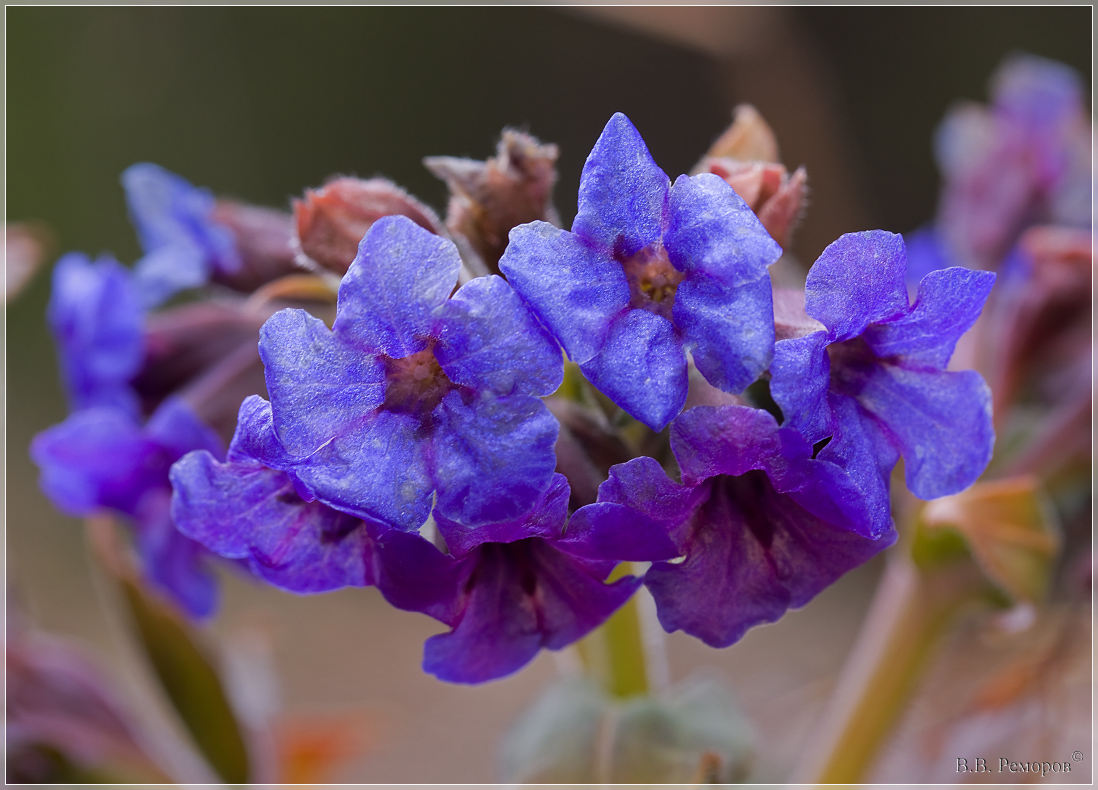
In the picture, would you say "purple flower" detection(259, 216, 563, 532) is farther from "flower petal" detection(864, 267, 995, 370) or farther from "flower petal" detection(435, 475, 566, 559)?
Result: "flower petal" detection(864, 267, 995, 370)

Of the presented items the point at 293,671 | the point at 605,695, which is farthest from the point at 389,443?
the point at 293,671

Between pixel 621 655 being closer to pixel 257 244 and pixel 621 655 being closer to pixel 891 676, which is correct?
pixel 891 676

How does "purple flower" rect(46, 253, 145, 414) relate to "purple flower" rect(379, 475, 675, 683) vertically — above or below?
above

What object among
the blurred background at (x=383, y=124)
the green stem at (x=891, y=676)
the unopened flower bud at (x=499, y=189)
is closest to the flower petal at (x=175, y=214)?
the unopened flower bud at (x=499, y=189)

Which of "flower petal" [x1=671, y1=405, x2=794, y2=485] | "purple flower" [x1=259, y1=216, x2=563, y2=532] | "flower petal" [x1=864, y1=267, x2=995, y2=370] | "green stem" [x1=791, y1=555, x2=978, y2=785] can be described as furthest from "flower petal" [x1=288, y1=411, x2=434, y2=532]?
"green stem" [x1=791, y1=555, x2=978, y2=785]

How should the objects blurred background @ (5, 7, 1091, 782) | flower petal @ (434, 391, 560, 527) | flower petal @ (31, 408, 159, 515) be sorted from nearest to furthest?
flower petal @ (434, 391, 560, 527), flower petal @ (31, 408, 159, 515), blurred background @ (5, 7, 1091, 782)

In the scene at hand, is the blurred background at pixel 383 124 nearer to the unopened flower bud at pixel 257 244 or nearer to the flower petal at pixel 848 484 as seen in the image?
the unopened flower bud at pixel 257 244

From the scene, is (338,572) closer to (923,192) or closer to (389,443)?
(389,443)

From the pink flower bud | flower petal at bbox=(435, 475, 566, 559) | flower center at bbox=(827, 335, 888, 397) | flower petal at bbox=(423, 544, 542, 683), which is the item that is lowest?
flower petal at bbox=(423, 544, 542, 683)

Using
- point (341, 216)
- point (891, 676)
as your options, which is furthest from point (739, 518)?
point (891, 676)
